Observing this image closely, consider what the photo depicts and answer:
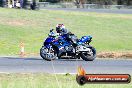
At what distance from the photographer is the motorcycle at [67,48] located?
68.5ft

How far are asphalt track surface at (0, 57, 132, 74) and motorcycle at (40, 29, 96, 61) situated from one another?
0.99 ft

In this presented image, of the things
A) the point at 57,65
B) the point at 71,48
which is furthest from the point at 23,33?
the point at 57,65

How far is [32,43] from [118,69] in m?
13.7

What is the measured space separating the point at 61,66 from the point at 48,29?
20300 millimetres

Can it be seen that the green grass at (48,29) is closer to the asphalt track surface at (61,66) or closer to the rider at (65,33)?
the rider at (65,33)

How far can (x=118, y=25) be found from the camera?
45.1 m

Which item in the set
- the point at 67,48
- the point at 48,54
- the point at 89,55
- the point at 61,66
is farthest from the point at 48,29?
the point at 61,66

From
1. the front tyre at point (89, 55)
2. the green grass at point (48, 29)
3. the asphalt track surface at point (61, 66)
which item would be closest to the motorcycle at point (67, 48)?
the front tyre at point (89, 55)

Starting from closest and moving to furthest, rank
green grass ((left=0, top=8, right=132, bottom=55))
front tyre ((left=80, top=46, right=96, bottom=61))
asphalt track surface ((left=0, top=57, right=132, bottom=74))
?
asphalt track surface ((left=0, top=57, right=132, bottom=74)) < front tyre ((left=80, top=46, right=96, bottom=61)) < green grass ((left=0, top=8, right=132, bottom=55))

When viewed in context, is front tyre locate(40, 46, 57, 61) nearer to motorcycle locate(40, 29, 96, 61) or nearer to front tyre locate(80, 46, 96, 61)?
motorcycle locate(40, 29, 96, 61)

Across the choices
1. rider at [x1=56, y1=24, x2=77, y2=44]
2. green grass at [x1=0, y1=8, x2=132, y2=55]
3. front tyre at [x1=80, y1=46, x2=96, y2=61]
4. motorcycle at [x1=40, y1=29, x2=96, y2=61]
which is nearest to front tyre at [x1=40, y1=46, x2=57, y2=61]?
motorcycle at [x1=40, y1=29, x2=96, y2=61]

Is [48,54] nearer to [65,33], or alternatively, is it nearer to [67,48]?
[67,48]

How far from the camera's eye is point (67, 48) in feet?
69.7

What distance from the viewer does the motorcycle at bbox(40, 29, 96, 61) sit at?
20.9m
